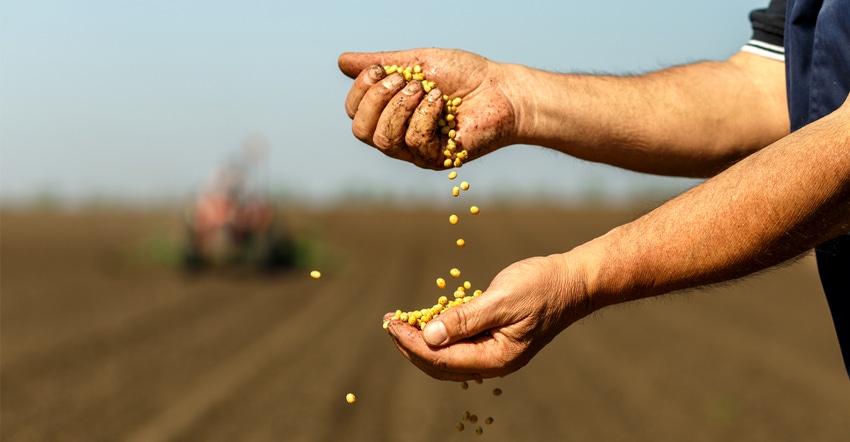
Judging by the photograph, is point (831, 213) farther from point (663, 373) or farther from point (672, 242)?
point (663, 373)

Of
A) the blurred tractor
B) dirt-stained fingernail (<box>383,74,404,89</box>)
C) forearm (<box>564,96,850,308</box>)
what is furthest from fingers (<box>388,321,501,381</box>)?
the blurred tractor

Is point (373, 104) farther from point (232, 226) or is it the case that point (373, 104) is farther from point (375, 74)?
point (232, 226)

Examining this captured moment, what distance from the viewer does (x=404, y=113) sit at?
8.80 feet

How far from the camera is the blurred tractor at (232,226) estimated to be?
47.7ft

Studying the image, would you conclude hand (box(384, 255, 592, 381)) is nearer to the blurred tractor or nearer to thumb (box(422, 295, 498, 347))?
thumb (box(422, 295, 498, 347))

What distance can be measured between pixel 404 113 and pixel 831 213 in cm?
110

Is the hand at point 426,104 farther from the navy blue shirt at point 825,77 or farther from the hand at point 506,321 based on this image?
the navy blue shirt at point 825,77

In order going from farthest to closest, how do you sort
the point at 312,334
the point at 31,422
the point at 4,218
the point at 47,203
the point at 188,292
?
the point at 47,203 < the point at 4,218 < the point at 188,292 < the point at 312,334 < the point at 31,422

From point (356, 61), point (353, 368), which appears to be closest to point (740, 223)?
point (356, 61)

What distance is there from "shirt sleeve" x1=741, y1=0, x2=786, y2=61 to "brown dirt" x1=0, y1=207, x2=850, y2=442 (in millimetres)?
3581

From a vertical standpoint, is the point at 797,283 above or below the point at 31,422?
below

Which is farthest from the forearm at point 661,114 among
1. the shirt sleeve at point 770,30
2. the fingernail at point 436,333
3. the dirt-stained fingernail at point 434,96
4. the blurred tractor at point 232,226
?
the blurred tractor at point 232,226

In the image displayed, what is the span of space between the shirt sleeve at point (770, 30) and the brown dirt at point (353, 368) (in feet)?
11.7

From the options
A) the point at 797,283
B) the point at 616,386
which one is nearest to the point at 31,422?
the point at 616,386
